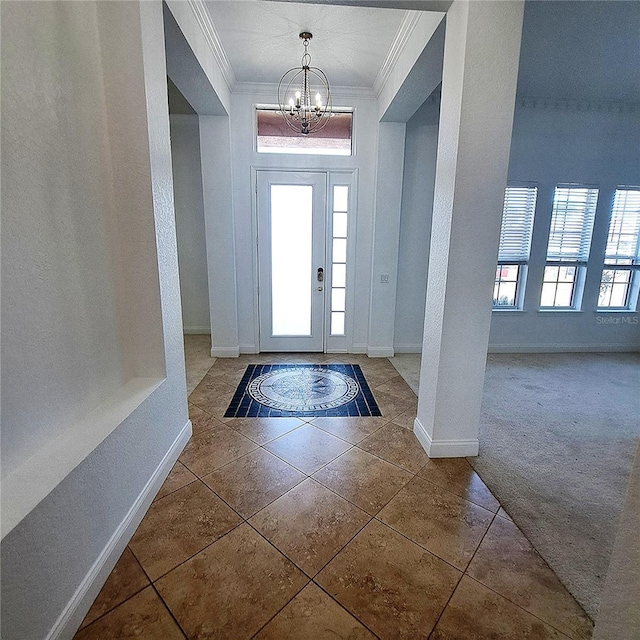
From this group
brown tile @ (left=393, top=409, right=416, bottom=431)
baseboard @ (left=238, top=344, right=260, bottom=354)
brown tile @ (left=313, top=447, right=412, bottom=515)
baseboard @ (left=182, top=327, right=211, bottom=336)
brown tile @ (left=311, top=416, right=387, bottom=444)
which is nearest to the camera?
brown tile @ (left=313, top=447, right=412, bottom=515)

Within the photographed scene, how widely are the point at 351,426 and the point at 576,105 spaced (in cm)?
469

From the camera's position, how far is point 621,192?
14.1ft

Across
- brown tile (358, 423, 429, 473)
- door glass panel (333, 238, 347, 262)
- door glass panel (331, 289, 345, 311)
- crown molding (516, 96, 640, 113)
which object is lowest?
brown tile (358, 423, 429, 473)

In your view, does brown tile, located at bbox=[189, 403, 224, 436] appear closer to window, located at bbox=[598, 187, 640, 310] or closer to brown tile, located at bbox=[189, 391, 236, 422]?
brown tile, located at bbox=[189, 391, 236, 422]

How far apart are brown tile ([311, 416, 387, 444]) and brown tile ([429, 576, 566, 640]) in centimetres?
114

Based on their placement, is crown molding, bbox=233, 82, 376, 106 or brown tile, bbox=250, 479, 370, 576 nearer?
brown tile, bbox=250, 479, 370, 576

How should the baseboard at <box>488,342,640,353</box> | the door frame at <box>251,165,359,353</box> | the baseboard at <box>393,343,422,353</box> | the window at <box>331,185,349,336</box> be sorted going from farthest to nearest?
1. the baseboard at <box>488,342,640,353</box>
2. the baseboard at <box>393,343,422,353</box>
3. the window at <box>331,185,349,336</box>
4. the door frame at <box>251,165,359,353</box>

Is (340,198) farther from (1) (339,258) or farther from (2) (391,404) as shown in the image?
Answer: (2) (391,404)

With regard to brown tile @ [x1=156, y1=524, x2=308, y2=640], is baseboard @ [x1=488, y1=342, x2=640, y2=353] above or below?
above

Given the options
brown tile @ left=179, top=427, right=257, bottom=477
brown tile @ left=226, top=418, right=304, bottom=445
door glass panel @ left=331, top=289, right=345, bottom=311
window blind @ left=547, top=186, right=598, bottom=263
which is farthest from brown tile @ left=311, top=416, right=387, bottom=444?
window blind @ left=547, top=186, right=598, bottom=263

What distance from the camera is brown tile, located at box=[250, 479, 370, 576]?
1.48 metres

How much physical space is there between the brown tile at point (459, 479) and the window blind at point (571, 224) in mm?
3647

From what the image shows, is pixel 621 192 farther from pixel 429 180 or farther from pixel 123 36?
pixel 123 36

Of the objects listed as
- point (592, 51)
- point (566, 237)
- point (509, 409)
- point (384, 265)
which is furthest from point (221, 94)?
point (566, 237)
